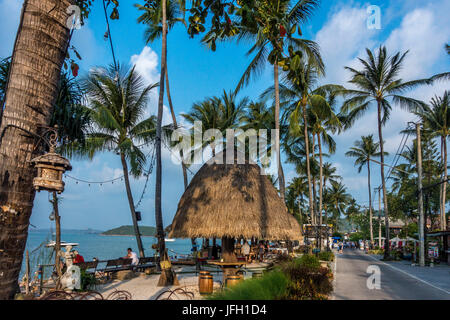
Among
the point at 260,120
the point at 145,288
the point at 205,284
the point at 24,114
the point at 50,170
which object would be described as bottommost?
the point at 145,288

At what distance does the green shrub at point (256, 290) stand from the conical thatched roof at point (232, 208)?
402cm

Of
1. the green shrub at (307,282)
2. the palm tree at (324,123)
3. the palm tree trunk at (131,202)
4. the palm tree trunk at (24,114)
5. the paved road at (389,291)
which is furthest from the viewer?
the palm tree at (324,123)

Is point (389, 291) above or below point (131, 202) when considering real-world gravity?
below

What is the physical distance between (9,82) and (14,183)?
119cm

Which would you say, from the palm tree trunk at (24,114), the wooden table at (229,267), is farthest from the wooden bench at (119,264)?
the palm tree trunk at (24,114)

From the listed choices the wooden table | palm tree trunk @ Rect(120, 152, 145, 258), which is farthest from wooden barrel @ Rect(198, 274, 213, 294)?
palm tree trunk @ Rect(120, 152, 145, 258)

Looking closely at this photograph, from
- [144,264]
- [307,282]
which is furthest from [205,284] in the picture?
[144,264]

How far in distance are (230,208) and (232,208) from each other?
0.07 metres

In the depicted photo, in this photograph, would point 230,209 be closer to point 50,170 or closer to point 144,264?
point 144,264

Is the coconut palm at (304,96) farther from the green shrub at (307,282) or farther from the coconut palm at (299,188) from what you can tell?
the coconut palm at (299,188)

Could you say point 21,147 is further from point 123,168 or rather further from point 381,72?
point 381,72

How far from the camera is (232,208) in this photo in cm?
1213

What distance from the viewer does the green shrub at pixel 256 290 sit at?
6051mm
